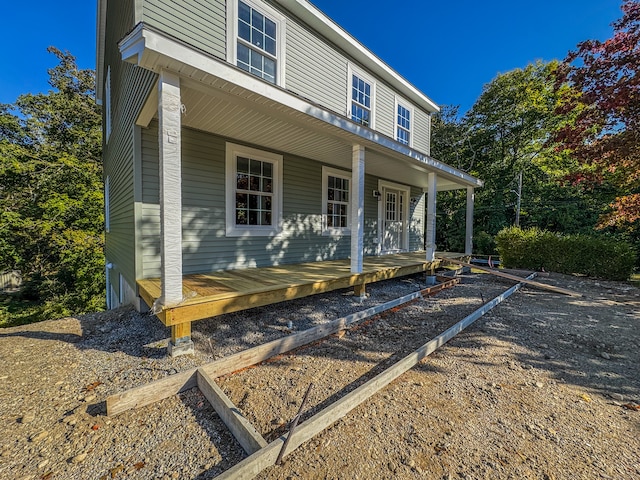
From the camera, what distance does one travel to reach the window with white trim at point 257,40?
5191mm

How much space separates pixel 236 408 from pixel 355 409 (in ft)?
3.08

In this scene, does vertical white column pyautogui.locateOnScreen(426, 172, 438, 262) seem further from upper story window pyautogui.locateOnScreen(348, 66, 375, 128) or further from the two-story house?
upper story window pyautogui.locateOnScreen(348, 66, 375, 128)

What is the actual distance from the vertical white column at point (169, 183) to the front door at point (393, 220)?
6959mm

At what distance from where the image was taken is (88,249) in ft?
43.8

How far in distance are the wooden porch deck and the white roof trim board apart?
5579mm

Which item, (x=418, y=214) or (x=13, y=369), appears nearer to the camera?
(x=13, y=369)

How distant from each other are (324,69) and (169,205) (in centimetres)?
581

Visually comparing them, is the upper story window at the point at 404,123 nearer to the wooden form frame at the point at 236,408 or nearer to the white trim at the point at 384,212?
the white trim at the point at 384,212

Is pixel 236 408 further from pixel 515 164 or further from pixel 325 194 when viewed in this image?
pixel 515 164

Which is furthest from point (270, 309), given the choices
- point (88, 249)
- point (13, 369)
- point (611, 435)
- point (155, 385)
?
point (88, 249)

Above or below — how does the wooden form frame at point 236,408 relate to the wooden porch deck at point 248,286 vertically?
below

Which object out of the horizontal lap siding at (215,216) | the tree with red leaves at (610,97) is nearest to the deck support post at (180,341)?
the horizontal lap siding at (215,216)

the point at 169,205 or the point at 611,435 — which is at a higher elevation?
the point at 169,205

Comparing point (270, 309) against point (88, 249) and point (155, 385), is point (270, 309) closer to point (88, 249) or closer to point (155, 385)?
point (155, 385)
